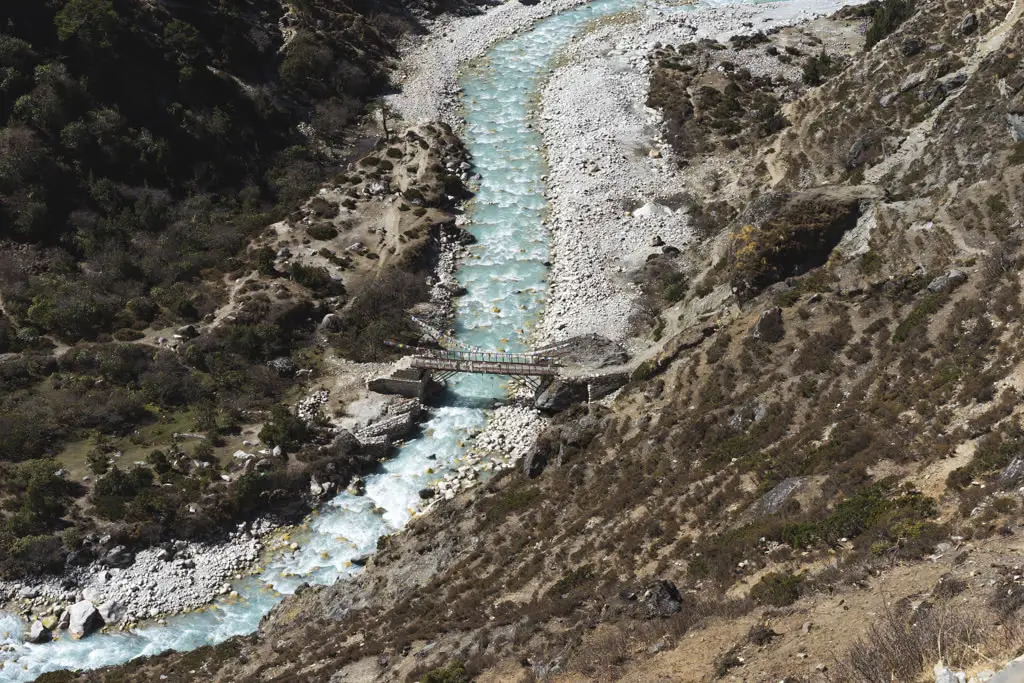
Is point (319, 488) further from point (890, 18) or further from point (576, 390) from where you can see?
point (890, 18)

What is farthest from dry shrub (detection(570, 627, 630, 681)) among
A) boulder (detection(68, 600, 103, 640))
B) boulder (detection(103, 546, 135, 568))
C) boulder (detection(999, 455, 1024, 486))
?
boulder (detection(103, 546, 135, 568))

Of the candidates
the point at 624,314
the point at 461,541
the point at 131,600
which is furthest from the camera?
the point at 624,314

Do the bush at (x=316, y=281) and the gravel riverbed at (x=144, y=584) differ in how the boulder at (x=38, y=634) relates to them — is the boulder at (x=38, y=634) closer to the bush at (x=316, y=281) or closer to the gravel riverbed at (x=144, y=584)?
the gravel riverbed at (x=144, y=584)

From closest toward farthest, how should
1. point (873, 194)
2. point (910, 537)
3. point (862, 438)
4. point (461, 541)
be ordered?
point (910, 537) → point (862, 438) → point (461, 541) → point (873, 194)

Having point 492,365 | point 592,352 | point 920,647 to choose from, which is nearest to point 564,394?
point 592,352

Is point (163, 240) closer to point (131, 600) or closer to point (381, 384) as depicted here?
point (381, 384)

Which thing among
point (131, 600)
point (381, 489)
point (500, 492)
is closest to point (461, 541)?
point (500, 492)
